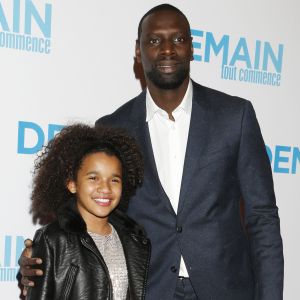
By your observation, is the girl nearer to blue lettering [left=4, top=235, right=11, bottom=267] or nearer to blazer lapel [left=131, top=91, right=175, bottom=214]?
blazer lapel [left=131, top=91, right=175, bottom=214]

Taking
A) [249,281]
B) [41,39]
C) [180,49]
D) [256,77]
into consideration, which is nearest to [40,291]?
[249,281]

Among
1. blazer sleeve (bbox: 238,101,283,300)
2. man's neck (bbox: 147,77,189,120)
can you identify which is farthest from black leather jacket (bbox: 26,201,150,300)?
man's neck (bbox: 147,77,189,120)

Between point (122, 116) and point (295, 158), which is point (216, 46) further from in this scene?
point (122, 116)

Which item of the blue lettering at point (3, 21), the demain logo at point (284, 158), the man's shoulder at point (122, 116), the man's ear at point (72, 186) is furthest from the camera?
the demain logo at point (284, 158)

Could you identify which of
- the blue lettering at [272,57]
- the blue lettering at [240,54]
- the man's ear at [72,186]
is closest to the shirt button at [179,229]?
the man's ear at [72,186]

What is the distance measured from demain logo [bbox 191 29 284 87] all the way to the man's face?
1.00 m

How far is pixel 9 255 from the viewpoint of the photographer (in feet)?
9.23

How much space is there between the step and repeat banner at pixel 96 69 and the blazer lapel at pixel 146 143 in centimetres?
69

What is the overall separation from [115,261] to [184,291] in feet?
1.08

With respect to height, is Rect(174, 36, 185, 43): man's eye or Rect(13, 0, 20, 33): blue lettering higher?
Rect(13, 0, 20, 33): blue lettering

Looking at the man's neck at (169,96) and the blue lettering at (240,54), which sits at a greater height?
the blue lettering at (240,54)

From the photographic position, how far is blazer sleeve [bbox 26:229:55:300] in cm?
178

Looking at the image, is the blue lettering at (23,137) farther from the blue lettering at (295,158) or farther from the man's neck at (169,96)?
the blue lettering at (295,158)

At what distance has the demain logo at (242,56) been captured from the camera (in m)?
3.20
